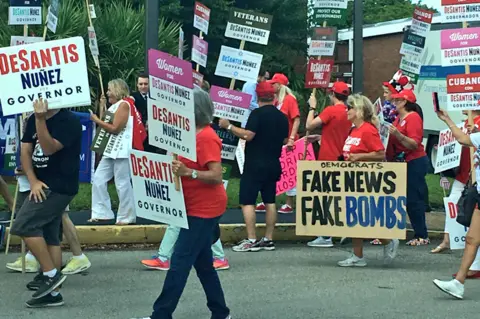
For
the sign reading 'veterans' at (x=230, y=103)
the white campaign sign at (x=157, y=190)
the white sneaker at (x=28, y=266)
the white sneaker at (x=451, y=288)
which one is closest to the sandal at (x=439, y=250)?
the white sneaker at (x=451, y=288)

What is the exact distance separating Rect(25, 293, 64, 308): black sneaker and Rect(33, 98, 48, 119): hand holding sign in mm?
1399

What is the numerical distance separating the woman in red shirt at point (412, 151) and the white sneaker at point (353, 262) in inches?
59.6

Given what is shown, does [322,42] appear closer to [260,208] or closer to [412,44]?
[412,44]

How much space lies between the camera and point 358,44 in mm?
13898

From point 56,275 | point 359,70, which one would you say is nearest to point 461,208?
point 56,275

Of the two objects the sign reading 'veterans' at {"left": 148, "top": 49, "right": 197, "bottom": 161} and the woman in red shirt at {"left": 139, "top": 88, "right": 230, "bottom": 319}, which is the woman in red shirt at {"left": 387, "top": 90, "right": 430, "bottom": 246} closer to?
the woman in red shirt at {"left": 139, "top": 88, "right": 230, "bottom": 319}

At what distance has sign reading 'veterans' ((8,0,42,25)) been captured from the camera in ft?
34.9

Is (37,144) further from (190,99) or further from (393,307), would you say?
(393,307)

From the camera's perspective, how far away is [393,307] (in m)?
7.77

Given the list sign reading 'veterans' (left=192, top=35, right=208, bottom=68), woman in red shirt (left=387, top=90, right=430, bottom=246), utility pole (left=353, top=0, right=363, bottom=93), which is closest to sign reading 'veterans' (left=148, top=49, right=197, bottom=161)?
woman in red shirt (left=387, top=90, right=430, bottom=246)

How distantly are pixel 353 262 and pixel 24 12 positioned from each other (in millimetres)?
4449

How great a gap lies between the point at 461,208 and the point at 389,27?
19.1m

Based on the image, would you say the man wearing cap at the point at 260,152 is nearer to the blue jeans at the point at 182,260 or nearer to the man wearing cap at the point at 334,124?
the man wearing cap at the point at 334,124

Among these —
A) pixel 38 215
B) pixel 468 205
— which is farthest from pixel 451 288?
pixel 38 215
